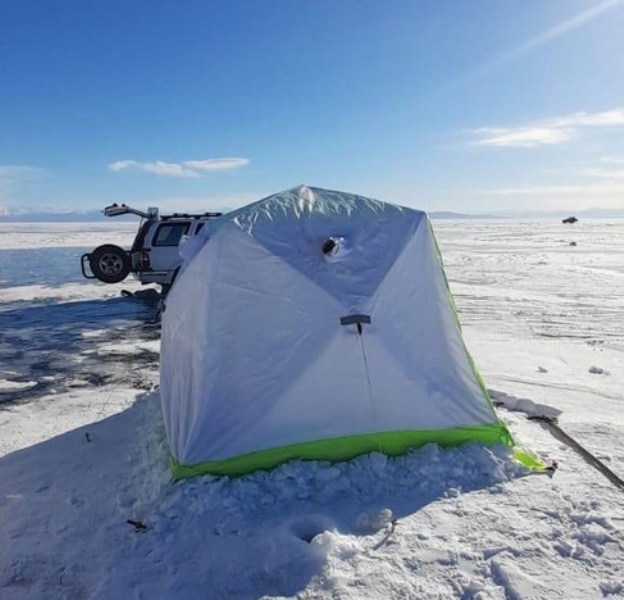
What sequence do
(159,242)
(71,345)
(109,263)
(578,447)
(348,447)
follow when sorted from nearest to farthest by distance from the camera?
1. (348,447)
2. (578,447)
3. (71,345)
4. (159,242)
5. (109,263)

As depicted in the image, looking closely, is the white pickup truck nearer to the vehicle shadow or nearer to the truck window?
the truck window

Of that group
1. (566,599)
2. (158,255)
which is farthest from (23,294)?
(566,599)

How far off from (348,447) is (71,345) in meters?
6.56

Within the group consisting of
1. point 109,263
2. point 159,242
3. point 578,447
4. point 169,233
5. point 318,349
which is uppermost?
point 169,233

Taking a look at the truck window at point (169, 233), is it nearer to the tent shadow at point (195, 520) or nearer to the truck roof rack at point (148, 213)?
the truck roof rack at point (148, 213)

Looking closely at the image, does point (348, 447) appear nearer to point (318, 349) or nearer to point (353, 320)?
point (318, 349)

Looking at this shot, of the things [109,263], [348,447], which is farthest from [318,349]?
[109,263]

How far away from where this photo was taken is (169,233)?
42.7 feet

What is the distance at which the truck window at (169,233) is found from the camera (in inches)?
509

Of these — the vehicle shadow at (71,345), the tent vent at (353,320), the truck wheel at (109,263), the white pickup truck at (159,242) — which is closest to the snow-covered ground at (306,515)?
the vehicle shadow at (71,345)

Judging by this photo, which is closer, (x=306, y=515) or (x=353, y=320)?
(x=306, y=515)

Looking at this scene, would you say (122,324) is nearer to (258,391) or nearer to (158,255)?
(158,255)

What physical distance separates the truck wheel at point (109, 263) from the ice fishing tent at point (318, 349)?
392 inches

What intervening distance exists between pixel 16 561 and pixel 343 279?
3079 mm
